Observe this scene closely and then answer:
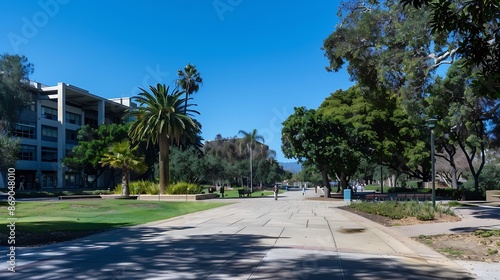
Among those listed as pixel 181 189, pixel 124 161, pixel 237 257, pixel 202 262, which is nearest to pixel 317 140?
pixel 181 189

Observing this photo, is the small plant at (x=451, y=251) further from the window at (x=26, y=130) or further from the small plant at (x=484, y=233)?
the window at (x=26, y=130)

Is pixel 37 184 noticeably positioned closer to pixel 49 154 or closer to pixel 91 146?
pixel 49 154

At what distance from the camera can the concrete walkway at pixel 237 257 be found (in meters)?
7.52

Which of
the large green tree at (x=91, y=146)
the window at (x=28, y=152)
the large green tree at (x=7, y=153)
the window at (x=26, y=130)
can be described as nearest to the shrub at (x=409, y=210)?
the large green tree at (x=7, y=153)

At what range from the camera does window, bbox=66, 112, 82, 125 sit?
2952 inches

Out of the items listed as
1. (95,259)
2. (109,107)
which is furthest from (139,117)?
(109,107)

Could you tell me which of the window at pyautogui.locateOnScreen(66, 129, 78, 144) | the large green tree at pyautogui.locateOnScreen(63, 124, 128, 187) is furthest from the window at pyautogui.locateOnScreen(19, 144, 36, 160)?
the window at pyautogui.locateOnScreen(66, 129, 78, 144)

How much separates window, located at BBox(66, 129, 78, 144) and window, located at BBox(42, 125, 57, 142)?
10.9 feet

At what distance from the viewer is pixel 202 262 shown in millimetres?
8492

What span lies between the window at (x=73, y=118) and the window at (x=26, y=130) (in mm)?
9002

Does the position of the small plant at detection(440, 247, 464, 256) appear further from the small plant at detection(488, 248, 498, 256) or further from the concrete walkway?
the small plant at detection(488, 248, 498, 256)

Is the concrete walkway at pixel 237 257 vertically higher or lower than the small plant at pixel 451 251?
higher

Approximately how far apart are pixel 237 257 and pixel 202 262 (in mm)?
896

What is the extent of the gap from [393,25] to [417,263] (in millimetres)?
14063
